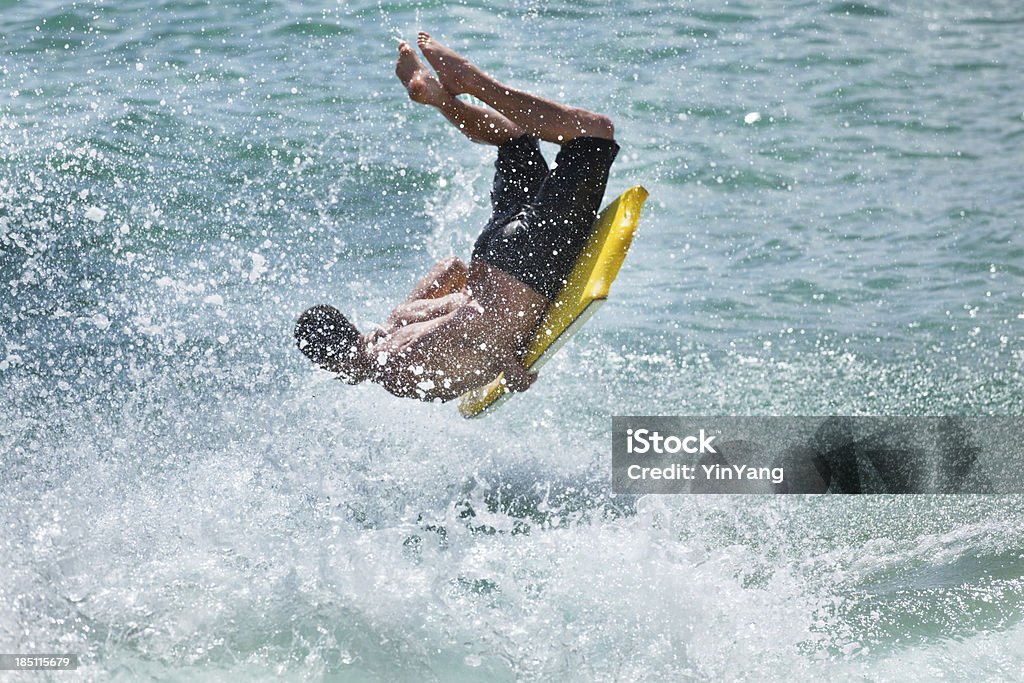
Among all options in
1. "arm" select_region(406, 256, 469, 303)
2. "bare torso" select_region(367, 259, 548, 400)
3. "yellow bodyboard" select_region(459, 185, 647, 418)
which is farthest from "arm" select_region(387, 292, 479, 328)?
"yellow bodyboard" select_region(459, 185, 647, 418)

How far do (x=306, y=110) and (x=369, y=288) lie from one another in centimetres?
343

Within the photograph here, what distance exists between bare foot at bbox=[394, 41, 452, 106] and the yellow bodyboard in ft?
2.93

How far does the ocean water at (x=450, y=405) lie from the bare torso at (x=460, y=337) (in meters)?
0.68

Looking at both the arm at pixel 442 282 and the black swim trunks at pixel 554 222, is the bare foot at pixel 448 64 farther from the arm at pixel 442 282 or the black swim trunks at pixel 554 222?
the arm at pixel 442 282

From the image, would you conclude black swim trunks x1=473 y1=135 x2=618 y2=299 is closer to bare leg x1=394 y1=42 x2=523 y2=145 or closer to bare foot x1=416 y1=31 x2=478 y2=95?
bare leg x1=394 y1=42 x2=523 y2=145

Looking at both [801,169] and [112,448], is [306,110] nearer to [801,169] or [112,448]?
[801,169]

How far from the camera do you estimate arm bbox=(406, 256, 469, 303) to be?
215 inches

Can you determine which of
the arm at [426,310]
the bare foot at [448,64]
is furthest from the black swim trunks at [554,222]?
the bare foot at [448,64]

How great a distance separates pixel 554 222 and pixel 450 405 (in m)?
1.97

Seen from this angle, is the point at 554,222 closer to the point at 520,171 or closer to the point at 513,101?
the point at 520,171

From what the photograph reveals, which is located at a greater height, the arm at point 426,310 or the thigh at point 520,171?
the thigh at point 520,171

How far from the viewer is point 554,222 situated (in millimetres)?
5102

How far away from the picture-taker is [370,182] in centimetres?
980

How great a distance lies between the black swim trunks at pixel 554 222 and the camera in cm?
503
